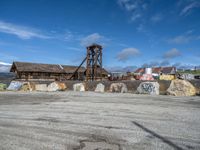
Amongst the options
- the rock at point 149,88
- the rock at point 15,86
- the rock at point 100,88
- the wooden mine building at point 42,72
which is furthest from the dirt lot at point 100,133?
the wooden mine building at point 42,72

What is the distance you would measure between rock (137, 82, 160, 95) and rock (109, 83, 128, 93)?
5.76 feet

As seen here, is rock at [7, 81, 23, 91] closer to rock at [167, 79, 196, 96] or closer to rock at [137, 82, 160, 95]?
rock at [137, 82, 160, 95]

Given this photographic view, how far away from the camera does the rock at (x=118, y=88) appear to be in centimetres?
2147

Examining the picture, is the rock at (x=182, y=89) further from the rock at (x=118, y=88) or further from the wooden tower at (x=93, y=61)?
the wooden tower at (x=93, y=61)

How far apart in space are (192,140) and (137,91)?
15.3 metres

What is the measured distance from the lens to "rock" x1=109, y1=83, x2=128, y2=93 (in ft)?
70.4

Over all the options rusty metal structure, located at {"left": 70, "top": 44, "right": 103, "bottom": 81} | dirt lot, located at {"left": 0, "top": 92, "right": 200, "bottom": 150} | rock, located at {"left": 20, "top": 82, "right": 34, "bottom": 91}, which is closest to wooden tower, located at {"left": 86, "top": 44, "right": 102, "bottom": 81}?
rusty metal structure, located at {"left": 70, "top": 44, "right": 103, "bottom": 81}

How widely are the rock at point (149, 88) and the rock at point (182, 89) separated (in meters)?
1.48

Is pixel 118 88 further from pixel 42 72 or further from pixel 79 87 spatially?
pixel 42 72

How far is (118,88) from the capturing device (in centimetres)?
2177

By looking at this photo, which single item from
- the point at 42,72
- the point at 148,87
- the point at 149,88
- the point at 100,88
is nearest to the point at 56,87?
the point at 100,88

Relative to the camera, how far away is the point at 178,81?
58.8 ft

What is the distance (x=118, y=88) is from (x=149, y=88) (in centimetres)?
350

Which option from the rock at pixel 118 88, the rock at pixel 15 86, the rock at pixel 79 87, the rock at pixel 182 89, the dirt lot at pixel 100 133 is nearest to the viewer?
the dirt lot at pixel 100 133
